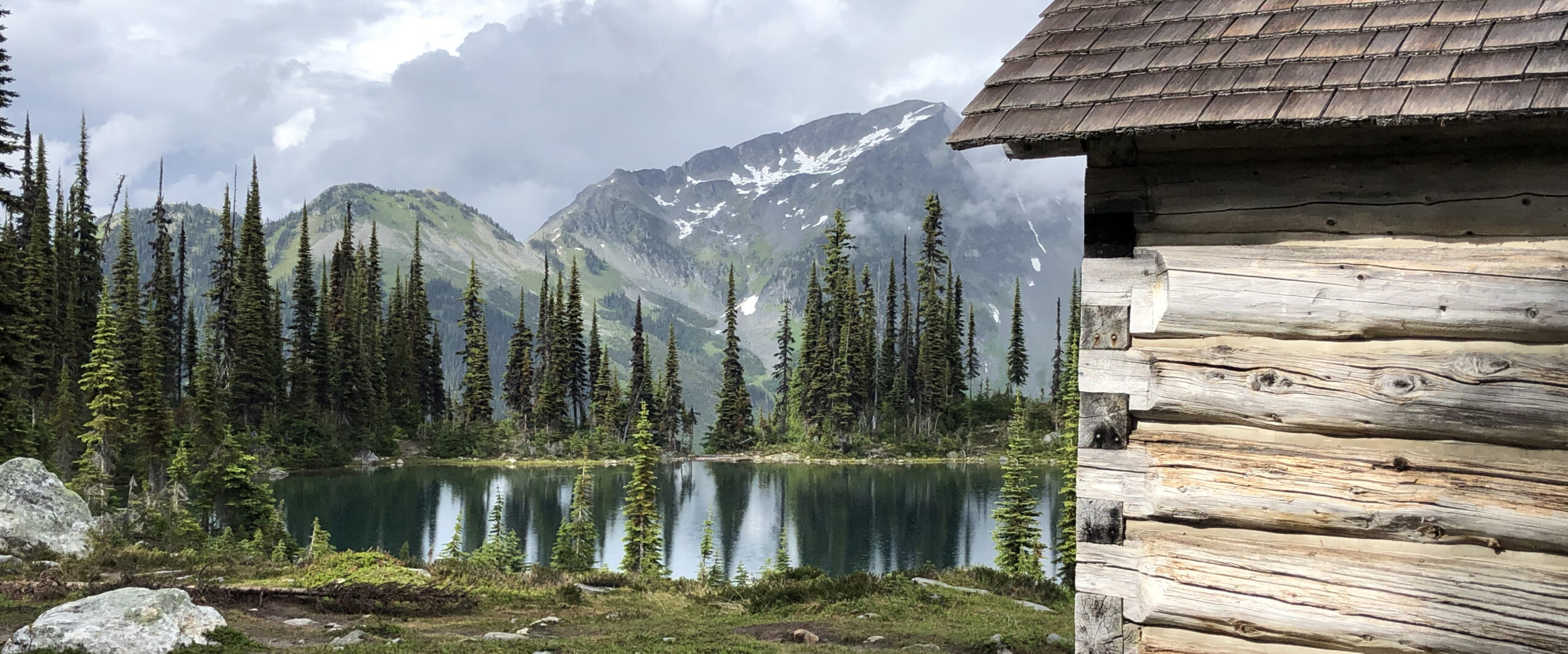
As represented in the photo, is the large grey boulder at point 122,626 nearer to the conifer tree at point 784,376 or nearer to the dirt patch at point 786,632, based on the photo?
the dirt patch at point 786,632

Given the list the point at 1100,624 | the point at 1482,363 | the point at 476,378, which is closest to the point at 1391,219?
the point at 1482,363

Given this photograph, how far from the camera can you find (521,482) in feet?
207

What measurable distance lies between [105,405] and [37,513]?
66.6 ft

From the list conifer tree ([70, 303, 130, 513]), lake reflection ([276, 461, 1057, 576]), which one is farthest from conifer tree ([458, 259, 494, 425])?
conifer tree ([70, 303, 130, 513])

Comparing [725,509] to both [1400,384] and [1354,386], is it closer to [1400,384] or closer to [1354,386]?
[1354,386]

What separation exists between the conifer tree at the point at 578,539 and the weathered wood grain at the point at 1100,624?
18846 millimetres

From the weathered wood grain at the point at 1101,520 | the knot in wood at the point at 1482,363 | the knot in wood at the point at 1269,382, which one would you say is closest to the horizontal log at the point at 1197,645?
the weathered wood grain at the point at 1101,520

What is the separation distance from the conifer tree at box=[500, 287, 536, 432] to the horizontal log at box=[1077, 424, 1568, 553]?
81578 mm

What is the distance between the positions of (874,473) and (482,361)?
39.3 metres

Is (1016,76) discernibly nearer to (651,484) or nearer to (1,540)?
(1,540)

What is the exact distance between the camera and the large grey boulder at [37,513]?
1994cm

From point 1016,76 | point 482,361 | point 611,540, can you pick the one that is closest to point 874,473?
point 611,540

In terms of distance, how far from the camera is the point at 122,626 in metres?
10.4

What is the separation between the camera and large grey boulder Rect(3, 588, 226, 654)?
10.1 metres
